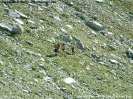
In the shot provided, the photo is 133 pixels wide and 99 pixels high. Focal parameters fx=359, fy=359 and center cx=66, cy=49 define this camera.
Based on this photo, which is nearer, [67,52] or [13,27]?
[13,27]

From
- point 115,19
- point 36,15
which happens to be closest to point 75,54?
point 36,15

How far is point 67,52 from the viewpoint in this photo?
120 feet

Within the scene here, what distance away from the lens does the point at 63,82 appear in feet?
94.6

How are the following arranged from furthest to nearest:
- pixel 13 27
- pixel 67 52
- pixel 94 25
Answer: pixel 94 25, pixel 67 52, pixel 13 27

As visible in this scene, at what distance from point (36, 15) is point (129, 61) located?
38.6 ft

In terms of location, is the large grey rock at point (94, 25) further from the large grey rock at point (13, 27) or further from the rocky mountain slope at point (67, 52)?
the large grey rock at point (13, 27)

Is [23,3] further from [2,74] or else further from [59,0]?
[2,74]

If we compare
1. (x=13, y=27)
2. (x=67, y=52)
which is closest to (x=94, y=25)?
(x=67, y=52)

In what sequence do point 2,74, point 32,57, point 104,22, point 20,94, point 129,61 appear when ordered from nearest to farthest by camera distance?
point 20,94
point 2,74
point 32,57
point 129,61
point 104,22

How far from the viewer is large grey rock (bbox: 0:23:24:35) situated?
3447 centimetres

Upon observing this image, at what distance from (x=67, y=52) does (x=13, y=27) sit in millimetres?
6093

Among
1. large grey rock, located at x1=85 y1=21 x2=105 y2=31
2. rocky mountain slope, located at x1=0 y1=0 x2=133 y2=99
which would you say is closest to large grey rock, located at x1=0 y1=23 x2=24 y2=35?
rocky mountain slope, located at x1=0 y1=0 x2=133 y2=99

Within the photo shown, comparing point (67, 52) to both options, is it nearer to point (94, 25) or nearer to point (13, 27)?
point (13, 27)

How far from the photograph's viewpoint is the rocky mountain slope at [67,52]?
89.1 feet
